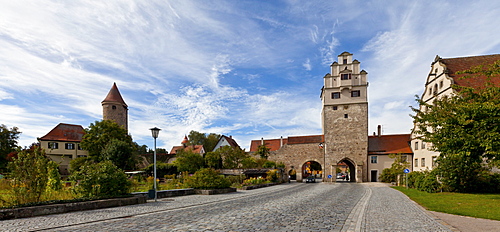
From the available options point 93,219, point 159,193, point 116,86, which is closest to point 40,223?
point 93,219

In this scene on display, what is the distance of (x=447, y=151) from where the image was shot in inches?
650

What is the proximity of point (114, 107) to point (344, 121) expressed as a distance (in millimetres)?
46336

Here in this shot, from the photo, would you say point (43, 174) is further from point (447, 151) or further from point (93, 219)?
point (447, 151)

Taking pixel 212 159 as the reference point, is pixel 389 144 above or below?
above

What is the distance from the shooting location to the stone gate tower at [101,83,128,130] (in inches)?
2299

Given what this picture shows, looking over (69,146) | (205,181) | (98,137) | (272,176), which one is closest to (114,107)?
(69,146)

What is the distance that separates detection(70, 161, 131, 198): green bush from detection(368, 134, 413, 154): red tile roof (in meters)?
39.9

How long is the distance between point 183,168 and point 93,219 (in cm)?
3782

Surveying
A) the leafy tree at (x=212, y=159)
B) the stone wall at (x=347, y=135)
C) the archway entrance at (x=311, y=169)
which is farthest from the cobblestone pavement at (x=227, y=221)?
the archway entrance at (x=311, y=169)

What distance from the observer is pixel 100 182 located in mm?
12680

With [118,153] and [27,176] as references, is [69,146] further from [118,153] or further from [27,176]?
[27,176]

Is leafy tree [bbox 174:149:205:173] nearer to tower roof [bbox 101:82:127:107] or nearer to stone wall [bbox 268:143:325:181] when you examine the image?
stone wall [bbox 268:143:325:181]

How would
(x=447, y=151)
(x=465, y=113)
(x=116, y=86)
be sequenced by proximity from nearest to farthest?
(x=465, y=113), (x=447, y=151), (x=116, y=86)

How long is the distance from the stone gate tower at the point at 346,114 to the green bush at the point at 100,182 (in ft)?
124
